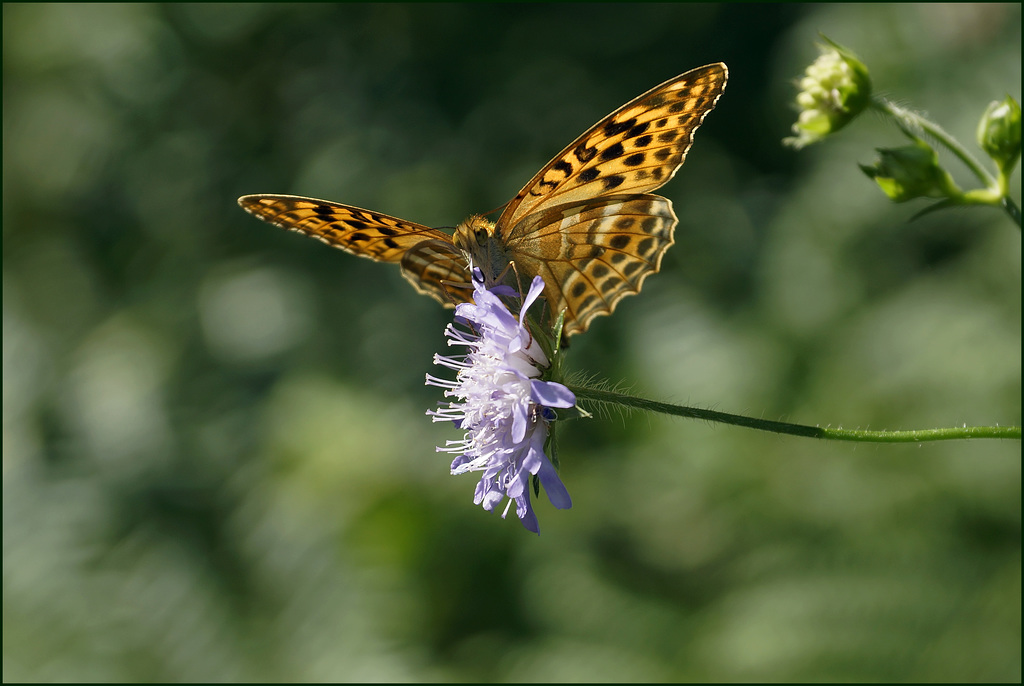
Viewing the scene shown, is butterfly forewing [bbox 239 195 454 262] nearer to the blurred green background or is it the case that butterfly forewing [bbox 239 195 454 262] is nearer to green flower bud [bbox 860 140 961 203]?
green flower bud [bbox 860 140 961 203]

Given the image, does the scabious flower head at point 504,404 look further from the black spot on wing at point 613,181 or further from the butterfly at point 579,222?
the black spot on wing at point 613,181

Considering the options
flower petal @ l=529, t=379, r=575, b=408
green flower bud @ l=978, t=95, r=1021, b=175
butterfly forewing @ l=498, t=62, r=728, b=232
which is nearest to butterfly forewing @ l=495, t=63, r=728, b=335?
butterfly forewing @ l=498, t=62, r=728, b=232

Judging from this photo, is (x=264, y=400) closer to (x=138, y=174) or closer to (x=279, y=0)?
(x=138, y=174)

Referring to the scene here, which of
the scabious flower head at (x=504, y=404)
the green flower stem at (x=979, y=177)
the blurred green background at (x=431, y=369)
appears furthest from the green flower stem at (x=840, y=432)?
the blurred green background at (x=431, y=369)

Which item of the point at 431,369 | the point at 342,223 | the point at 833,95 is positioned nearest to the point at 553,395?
the point at 342,223

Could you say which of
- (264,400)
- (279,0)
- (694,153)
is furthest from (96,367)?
(694,153)
